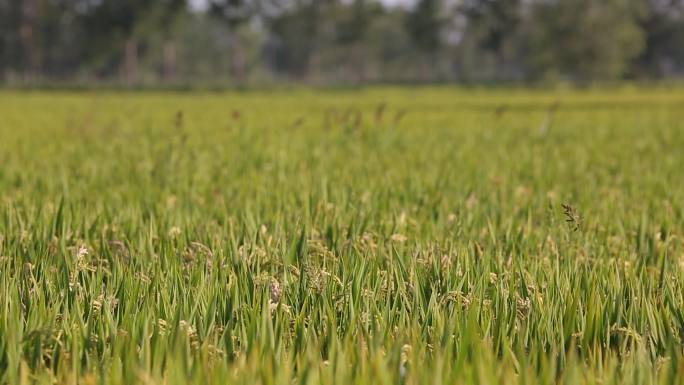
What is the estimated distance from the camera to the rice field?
175cm

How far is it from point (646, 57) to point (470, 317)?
342 feet

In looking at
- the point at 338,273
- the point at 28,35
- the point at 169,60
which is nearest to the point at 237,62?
the point at 169,60

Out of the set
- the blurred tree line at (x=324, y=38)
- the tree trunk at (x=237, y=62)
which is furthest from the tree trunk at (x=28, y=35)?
the tree trunk at (x=237, y=62)

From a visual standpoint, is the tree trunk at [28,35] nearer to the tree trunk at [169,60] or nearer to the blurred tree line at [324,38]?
the blurred tree line at [324,38]

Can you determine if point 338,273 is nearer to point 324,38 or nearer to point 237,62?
point 237,62

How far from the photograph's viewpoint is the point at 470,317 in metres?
1.93

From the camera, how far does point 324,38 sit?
10325cm

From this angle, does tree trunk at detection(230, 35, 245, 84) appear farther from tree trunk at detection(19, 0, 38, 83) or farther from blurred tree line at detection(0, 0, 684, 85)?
tree trunk at detection(19, 0, 38, 83)

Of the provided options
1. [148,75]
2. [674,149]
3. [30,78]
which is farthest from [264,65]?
[674,149]

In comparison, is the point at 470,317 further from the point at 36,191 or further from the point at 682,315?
the point at 36,191

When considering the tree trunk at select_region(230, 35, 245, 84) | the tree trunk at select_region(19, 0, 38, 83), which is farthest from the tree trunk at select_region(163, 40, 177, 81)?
the tree trunk at select_region(19, 0, 38, 83)

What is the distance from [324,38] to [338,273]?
102917mm

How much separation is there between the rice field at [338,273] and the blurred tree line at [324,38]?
68459mm

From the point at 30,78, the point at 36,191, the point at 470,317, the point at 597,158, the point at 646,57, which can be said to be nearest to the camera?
the point at 470,317
